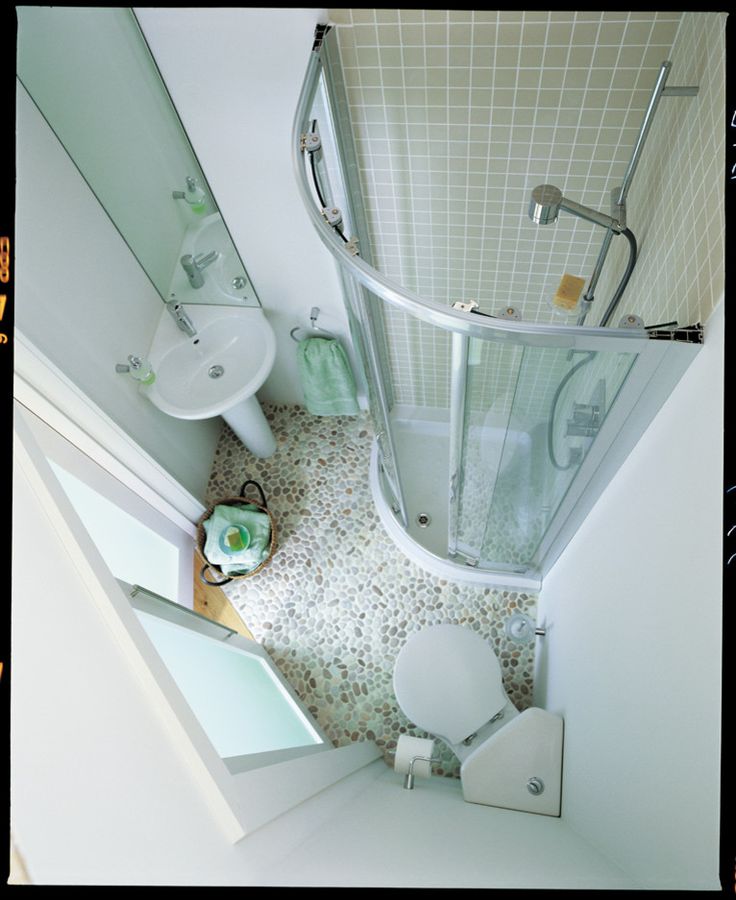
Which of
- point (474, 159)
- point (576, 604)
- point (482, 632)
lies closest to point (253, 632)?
point (482, 632)

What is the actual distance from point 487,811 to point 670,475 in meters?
1.10

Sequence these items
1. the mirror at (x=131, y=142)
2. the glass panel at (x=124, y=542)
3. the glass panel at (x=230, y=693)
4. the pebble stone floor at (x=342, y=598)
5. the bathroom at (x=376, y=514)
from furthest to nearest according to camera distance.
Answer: the pebble stone floor at (x=342, y=598), the glass panel at (x=124, y=542), the mirror at (x=131, y=142), the glass panel at (x=230, y=693), the bathroom at (x=376, y=514)

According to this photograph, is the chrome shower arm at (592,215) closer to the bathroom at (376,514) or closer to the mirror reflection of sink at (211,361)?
the bathroom at (376,514)

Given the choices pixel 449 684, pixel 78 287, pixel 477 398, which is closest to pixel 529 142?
pixel 477 398

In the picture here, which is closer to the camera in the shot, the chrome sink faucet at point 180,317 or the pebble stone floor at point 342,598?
the chrome sink faucet at point 180,317

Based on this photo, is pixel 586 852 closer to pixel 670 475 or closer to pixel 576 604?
pixel 576 604

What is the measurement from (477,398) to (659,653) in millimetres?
682

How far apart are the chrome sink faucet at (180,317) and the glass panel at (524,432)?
1069 mm

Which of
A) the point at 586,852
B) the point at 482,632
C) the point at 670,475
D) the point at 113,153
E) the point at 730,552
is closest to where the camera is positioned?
the point at 730,552

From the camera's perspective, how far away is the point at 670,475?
1.09 meters

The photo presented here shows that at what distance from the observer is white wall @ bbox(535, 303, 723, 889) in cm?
89

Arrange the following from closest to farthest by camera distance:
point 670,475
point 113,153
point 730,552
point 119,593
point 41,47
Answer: point 730,552 < point 119,593 < point 670,475 < point 41,47 < point 113,153

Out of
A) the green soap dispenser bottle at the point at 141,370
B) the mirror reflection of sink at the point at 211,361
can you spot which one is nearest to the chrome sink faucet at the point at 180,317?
the mirror reflection of sink at the point at 211,361

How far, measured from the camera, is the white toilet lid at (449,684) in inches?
75.1
